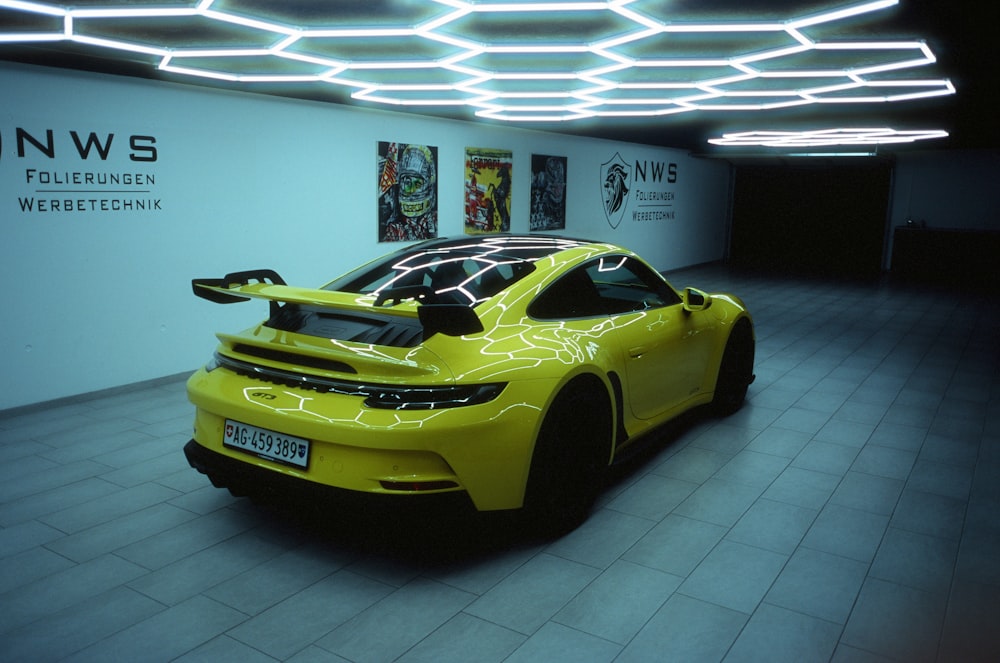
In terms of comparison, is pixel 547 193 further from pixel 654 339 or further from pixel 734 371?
pixel 654 339

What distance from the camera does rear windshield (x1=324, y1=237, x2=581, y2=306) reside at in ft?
10.7

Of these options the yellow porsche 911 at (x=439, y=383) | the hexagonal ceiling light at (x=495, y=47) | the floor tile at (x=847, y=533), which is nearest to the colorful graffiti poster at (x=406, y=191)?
the hexagonal ceiling light at (x=495, y=47)

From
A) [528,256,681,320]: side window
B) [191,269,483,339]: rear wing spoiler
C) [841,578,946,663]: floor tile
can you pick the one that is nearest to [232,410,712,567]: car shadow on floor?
[191,269,483,339]: rear wing spoiler

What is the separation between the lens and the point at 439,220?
8805mm

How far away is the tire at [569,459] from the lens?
2.94m

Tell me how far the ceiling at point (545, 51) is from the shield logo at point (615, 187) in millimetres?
4284

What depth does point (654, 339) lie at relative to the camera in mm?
3820

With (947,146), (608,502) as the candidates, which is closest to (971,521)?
(608,502)

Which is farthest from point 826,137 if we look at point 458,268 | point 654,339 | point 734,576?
point 734,576

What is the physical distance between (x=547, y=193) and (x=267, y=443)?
889 cm

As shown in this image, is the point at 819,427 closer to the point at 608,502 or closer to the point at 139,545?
the point at 608,502

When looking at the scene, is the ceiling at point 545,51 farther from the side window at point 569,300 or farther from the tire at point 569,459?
the tire at point 569,459

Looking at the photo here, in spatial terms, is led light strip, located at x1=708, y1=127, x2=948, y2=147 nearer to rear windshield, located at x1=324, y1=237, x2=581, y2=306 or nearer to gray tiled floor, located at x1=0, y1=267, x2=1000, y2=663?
gray tiled floor, located at x1=0, y1=267, x2=1000, y2=663

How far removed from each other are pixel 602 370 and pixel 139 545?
2224 millimetres
